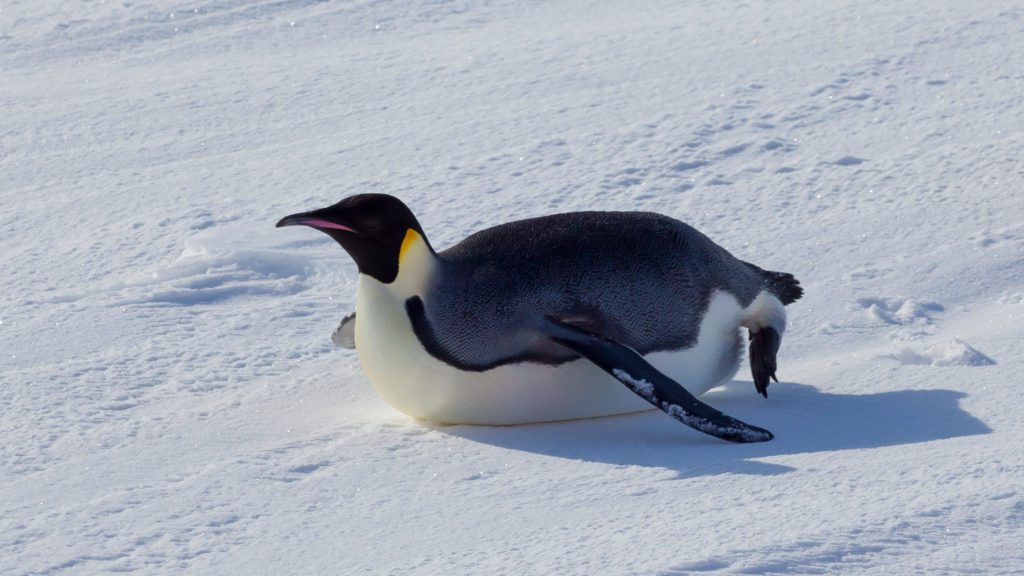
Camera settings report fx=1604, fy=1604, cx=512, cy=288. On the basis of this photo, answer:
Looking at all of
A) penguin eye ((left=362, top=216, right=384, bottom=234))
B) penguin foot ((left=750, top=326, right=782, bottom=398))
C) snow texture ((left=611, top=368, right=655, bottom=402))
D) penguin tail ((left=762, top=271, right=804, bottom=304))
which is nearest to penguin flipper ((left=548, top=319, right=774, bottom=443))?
snow texture ((left=611, top=368, right=655, bottom=402))

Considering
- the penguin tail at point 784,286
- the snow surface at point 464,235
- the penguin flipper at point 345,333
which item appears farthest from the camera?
the penguin tail at point 784,286

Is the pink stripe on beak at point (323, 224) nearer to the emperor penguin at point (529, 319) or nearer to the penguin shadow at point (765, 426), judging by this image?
the emperor penguin at point (529, 319)

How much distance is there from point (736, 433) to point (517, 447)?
1.57 ft

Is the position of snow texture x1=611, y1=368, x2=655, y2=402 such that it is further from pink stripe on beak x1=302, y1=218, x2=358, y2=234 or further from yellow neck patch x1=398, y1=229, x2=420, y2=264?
pink stripe on beak x1=302, y1=218, x2=358, y2=234

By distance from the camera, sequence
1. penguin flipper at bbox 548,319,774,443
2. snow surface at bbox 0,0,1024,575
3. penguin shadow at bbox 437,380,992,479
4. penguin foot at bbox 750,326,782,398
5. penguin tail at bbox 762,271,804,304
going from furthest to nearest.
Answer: penguin tail at bbox 762,271,804,304 < penguin foot at bbox 750,326,782,398 < penguin flipper at bbox 548,319,774,443 < penguin shadow at bbox 437,380,992,479 < snow surface at bbox 0,0,1024,575

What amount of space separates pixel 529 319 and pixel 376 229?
1.31 ft

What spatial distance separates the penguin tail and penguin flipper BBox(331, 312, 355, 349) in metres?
1.08

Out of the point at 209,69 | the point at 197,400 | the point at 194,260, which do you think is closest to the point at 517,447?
the point at 197,400

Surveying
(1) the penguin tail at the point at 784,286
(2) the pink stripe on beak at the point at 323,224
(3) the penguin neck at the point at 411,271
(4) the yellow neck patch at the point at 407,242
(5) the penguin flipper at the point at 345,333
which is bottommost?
(1) the penguin tail at the point at 784,286

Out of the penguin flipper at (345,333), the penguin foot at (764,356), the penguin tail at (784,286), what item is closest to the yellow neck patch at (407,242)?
the penguin flipper at (345,333)

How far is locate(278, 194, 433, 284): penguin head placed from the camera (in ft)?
11.8

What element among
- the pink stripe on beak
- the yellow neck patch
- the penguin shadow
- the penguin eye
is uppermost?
the pink stripe on beak

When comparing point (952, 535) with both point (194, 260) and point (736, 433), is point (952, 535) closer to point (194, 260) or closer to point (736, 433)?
point (736, 433)

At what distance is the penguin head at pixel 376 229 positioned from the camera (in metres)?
3.59
